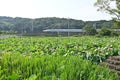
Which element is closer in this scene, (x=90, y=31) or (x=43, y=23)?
(x=90, y=31)

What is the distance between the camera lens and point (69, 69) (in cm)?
530

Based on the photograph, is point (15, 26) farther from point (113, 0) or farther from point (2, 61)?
Answer: point (2, 61)

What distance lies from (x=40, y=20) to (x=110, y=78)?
104 meters

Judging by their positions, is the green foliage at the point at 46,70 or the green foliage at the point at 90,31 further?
the green foliage at the point at 90,31

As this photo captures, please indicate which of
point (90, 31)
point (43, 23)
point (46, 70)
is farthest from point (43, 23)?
point (46, 70)

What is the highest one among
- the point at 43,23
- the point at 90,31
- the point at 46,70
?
the point at 46,70

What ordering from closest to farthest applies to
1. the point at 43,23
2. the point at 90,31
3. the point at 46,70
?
the point at 46,70
the point at 90,31
the point at 43,23

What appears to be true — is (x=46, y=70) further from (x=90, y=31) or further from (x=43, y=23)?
(x=43, y=23)

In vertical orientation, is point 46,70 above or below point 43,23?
above

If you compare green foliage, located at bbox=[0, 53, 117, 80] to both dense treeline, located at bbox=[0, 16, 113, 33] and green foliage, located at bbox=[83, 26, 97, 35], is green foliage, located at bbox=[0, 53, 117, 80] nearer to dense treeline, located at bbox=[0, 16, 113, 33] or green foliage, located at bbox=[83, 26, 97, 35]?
green foliage, located at bbox=[83, 26, 97, 35]

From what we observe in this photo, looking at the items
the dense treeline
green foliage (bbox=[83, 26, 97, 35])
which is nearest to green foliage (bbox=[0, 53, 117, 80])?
Result: green foliage (bbox=[83, 26, 97, 35])

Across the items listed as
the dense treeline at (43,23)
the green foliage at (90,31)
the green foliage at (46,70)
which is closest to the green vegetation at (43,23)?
the dense treeline at (43,23)

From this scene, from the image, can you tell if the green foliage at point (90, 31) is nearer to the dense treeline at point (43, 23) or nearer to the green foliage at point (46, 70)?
the dense treeline at point (43, 23)

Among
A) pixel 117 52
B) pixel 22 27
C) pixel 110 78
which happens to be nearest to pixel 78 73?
pixel 110 78
